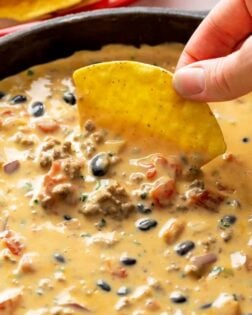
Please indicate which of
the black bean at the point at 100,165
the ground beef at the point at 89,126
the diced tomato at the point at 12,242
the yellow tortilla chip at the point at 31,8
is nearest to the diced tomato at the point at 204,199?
the black bean at the point at 100,165

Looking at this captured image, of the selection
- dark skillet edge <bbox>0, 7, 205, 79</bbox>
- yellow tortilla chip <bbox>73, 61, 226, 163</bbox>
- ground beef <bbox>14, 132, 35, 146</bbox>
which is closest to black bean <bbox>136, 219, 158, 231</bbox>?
yellow tortilla chip <bbox>73, 61, 226, 163</bbox>

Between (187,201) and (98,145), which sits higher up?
(98,145)

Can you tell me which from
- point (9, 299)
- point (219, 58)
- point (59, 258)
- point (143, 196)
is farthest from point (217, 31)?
point (9, 299)

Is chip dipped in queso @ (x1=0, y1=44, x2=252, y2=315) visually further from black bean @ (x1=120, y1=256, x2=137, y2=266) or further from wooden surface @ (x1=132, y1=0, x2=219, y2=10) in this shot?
wooden surface @ (x1=132, y1=0, x2=219, y2=10)

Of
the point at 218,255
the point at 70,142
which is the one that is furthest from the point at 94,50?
the point at 218,255

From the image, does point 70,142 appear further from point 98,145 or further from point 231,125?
point 231,125

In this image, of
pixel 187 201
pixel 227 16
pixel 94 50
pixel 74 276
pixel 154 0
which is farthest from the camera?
pixel 154 0

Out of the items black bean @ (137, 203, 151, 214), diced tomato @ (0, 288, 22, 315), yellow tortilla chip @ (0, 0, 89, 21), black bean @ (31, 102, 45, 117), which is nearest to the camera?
diced tomato @ (0, 288, 22, 315)
